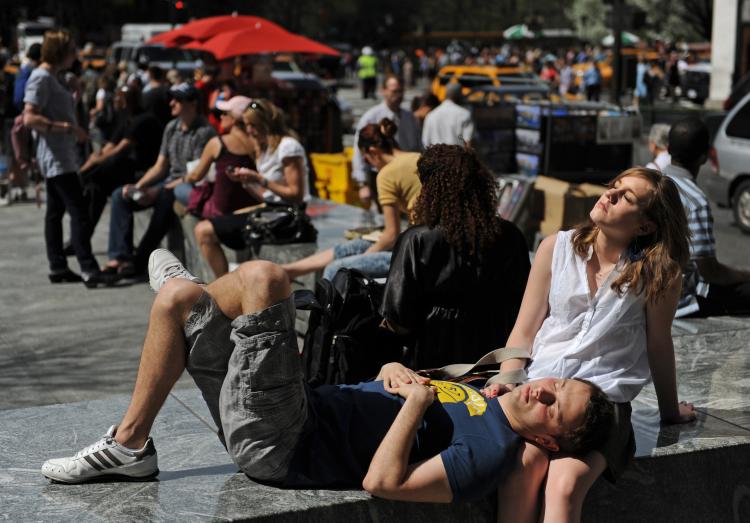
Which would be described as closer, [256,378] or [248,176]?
[256,378]

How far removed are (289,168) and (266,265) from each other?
16.5 ft

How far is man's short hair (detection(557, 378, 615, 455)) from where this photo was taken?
11.8ft

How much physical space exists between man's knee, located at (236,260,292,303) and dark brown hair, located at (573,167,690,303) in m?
1.19

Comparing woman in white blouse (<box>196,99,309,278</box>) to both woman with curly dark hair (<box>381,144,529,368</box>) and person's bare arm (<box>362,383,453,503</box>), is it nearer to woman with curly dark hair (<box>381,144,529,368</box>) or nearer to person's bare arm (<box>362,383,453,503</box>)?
woman with curly dark hair (<box>381,144,529,368</box>)

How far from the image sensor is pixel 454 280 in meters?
A: 4.73

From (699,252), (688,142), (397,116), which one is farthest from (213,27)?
(699,252)

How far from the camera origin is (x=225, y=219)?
8461 millimetres

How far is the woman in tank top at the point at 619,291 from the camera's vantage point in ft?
13.3

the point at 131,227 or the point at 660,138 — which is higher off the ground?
the point at 660,138

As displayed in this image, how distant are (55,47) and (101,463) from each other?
19.7 feet

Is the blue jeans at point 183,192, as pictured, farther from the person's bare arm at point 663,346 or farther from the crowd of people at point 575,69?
the crowd of people at point 575,69

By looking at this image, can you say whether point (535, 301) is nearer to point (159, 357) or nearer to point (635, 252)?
point (635, 252)

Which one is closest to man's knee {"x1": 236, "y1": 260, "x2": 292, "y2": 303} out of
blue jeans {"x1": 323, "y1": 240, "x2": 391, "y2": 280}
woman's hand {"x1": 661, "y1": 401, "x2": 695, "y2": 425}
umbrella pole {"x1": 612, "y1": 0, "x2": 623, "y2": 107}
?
woman's hand {"x1": 661, "y1": 401, "x2": 695, "y2": 425}

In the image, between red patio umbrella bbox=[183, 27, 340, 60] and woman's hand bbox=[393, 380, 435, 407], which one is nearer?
woman's hand bbox=[393, 380, 435, 407]
